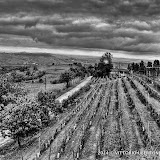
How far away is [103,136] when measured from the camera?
48688 mm

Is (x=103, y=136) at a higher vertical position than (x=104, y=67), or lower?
lower

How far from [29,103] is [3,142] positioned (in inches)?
420

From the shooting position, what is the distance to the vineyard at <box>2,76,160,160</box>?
131ft

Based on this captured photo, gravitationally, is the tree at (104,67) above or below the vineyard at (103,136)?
above

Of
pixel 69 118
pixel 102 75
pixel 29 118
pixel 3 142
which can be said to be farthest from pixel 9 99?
pixel 102 75

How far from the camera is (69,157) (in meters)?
39.7

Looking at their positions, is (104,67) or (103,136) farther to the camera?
(104,67)

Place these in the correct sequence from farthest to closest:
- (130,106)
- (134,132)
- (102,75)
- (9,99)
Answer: (102,75), (9,99), (130,106), (134,132)

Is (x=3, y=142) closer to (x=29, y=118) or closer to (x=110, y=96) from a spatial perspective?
(x=29, y=118)

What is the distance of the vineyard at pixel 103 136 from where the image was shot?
131 ft

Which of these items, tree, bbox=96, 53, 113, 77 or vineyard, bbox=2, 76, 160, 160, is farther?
tree, bbox=96, 53, 113, 77

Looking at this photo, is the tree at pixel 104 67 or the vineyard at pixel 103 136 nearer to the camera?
the vineyard at pixel 103 136

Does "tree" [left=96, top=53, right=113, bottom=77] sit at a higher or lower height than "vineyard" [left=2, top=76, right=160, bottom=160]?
higher

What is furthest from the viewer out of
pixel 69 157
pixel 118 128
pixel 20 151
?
pixel 118 128
